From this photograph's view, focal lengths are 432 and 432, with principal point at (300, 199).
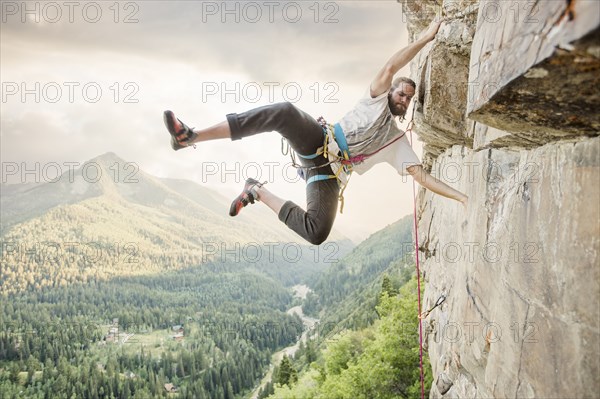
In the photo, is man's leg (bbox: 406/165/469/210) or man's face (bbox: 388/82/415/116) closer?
man's leg (bbox: 406/165/469/210)

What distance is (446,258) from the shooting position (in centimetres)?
991

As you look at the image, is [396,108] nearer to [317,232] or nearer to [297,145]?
[297,145]

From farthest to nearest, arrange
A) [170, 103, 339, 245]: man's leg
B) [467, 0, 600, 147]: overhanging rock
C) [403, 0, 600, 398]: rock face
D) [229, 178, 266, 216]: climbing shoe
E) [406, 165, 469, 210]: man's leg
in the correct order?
1. [229, 178, 266, 216]: climbing shoe
2. [406, 165, 469, 210]: man's leg
3. [170, 103, 339, 245]: man's leg
4. [403, 0, 600, 398]: rock face
5. [467, 0, 600, 147]: overhanging rock

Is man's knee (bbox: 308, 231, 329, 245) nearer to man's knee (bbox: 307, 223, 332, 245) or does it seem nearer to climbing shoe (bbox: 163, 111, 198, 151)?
man's knee (bbox: 307, 223, 332, 245)

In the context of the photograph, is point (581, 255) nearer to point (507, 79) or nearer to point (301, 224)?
point (507, 79)

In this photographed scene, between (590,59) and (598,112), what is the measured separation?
88 cm

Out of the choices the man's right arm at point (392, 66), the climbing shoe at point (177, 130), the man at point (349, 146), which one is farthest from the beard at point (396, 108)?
the climbing shoe at point (177, 130)

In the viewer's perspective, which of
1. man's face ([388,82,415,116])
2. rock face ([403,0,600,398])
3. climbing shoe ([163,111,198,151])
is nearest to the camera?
rock face ([403,0,600,398])

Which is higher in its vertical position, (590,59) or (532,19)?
(532,19)

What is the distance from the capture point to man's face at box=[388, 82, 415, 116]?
6.32 metres

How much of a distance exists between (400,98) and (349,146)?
1066 millimetres

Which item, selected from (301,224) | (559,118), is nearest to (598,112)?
(559,118)

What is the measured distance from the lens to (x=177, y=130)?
5070 mm

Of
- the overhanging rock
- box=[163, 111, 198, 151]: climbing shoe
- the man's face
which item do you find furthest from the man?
the overhanging rock
